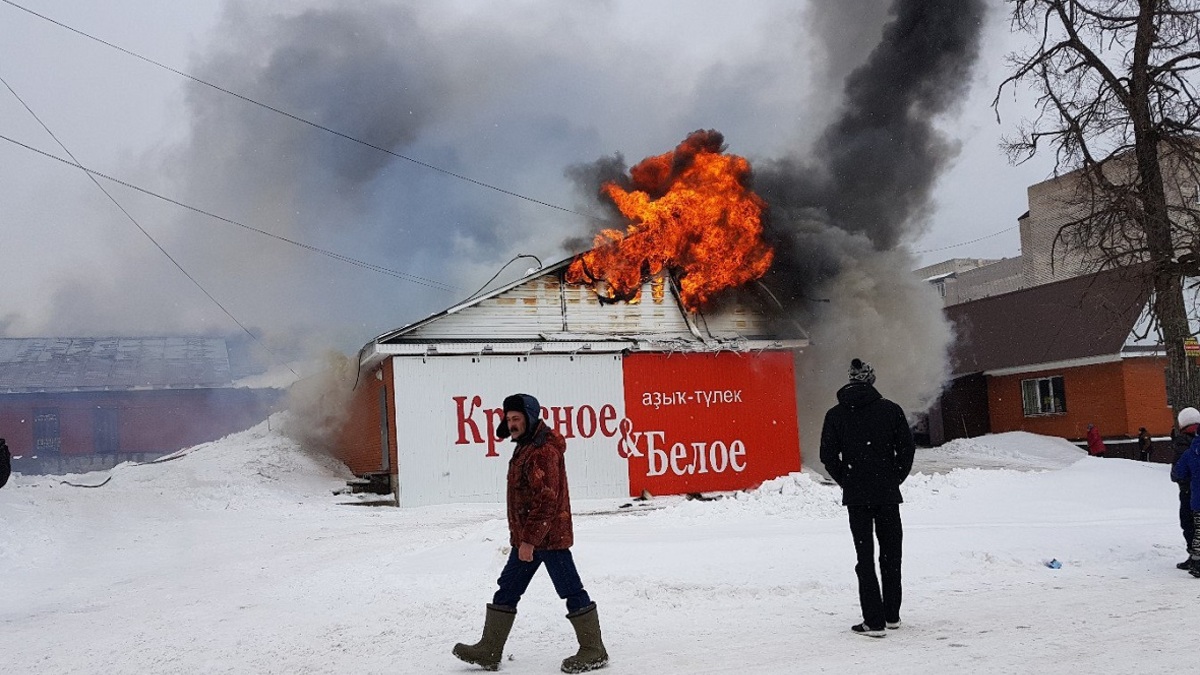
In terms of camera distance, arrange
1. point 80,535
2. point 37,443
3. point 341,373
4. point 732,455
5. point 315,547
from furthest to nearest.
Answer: point 37,443 < point 341,373 < point 732,455 < point 80,535 < point 315,547

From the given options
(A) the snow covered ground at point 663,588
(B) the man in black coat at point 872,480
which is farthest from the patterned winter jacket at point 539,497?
(B) the man in black coat at point 872,480

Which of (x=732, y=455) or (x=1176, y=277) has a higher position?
(x=1176, y=277)

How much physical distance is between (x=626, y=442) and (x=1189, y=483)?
12916 mm

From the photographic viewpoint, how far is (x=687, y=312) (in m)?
22.2

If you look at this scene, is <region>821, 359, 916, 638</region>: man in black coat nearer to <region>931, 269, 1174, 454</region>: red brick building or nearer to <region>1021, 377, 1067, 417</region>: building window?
<region>931, 269, 1174, 454</region>: red brick building

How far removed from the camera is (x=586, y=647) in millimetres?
5836

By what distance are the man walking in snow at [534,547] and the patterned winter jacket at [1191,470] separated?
638 cm

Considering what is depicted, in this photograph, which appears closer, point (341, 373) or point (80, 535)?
point (80, 535)

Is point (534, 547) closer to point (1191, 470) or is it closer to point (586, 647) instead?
point (586, 647)

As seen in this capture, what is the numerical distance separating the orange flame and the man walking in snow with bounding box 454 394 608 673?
15.6 metres

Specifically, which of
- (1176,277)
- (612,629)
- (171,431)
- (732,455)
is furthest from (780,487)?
(171,431)

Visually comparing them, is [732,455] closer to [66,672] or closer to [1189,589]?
[1189,589]

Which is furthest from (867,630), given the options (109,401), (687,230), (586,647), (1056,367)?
(109,401)

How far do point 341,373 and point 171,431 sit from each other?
2156 centimetres
